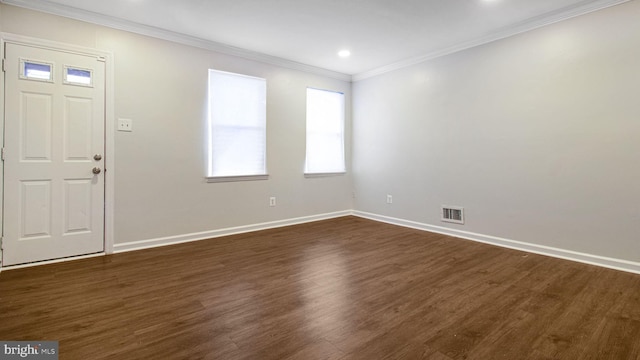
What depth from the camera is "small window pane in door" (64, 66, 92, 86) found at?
299cm

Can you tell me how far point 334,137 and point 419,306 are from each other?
144 inches

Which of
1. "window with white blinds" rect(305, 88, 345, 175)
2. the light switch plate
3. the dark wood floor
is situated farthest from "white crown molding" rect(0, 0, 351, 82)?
the dark wood floor

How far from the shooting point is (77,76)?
9.99 ft

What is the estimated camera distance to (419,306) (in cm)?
208

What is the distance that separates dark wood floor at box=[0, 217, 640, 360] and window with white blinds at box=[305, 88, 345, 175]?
2.08 metres

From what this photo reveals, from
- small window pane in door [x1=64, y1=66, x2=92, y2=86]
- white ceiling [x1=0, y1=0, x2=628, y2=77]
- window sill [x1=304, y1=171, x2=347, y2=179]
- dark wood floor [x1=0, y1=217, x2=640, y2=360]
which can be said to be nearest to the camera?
dark wood floor [x1=0, y1=217, x2=640, y2=360]

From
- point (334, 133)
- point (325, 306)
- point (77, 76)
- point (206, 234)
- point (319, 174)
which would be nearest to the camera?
point (325, 306)

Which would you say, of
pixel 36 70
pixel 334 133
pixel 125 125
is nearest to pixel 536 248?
pixel 334 133

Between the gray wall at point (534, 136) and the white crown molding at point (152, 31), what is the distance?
5.83 ft

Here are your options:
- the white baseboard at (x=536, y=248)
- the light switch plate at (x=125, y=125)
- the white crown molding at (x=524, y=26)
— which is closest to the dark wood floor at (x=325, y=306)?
the white baseboard at (x=536, y=248)

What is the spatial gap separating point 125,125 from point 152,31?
3.71ft

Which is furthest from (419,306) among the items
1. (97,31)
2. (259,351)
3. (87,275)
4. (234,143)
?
(97,31)

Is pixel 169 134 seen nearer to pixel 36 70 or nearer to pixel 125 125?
pixel 125 125

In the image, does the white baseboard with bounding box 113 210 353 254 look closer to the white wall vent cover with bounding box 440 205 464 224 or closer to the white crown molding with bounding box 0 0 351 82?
the white wall vent cover with bounding box 440 205 464 224
